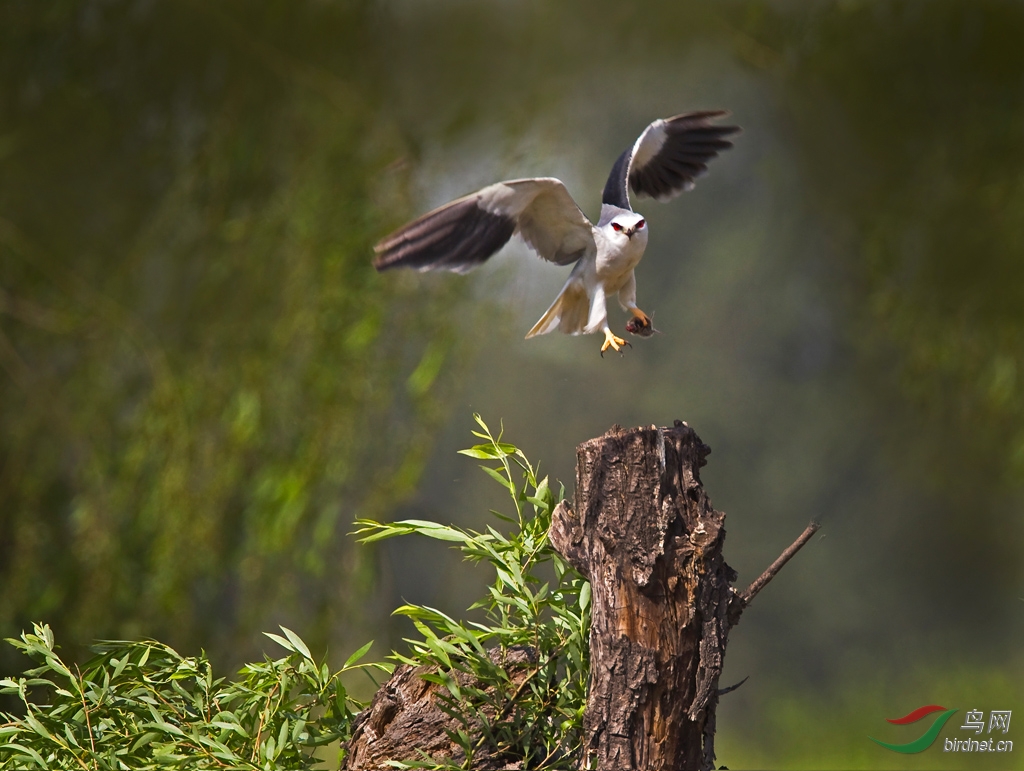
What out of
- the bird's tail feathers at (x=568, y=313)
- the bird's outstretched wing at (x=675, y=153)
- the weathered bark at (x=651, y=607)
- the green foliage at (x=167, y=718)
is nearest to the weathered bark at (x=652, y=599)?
the weathered bark at (x=651, y=607)

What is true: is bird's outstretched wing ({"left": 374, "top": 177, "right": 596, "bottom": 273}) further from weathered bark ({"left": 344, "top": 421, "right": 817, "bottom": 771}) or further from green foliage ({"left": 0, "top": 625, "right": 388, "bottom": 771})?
green foliage ({"left": 0, "top": 625, "right": 388, "bottom": 771})

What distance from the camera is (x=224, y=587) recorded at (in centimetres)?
172

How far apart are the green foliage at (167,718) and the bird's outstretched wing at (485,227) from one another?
404mm

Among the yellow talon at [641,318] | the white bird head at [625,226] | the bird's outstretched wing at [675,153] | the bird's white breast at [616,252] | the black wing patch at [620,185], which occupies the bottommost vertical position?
the yellow talon at [641,318]

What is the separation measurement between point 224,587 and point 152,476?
0.88 ft

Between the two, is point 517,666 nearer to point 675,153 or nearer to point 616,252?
point 616,252

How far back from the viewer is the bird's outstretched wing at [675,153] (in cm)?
119

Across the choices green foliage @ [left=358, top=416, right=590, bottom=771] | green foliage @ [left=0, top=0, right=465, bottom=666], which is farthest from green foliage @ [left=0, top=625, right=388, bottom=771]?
green foliage @ [left=0, top=0, right=465, bottom=666]

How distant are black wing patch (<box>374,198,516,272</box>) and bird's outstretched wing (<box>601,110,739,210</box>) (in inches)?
10.0

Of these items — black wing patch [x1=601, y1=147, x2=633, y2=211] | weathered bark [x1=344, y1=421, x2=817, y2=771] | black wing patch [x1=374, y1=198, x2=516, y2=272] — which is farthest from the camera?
black wing patch [x1=601, y1=147, x2=633, y2=211]

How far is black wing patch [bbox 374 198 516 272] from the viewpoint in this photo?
3.07 feet

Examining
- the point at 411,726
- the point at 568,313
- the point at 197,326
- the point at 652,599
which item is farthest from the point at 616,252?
the point at 197,326

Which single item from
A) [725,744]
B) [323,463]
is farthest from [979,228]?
[323,463]

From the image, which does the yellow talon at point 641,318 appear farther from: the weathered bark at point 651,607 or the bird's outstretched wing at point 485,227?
the weathered bark at point 651,607
